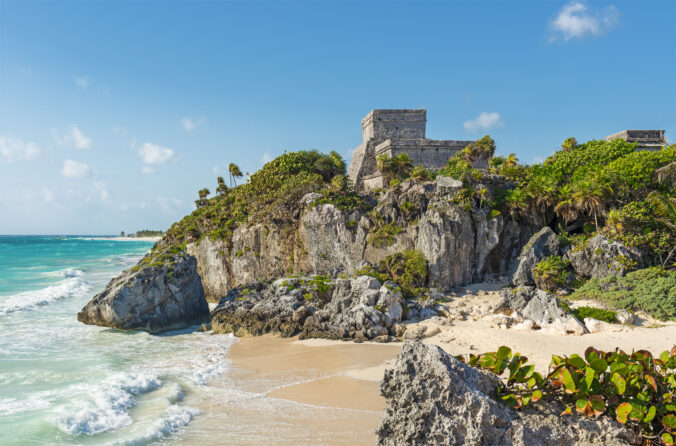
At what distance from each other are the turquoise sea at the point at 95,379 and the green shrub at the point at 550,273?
14.3 m

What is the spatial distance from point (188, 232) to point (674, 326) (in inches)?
1094

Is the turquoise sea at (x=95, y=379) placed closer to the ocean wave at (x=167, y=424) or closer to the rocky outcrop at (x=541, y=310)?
the ocean wave at (x=167, y=424)

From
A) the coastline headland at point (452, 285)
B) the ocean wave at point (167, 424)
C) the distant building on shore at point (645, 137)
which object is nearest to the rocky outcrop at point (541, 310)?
the coastline headland at point (452, 285)

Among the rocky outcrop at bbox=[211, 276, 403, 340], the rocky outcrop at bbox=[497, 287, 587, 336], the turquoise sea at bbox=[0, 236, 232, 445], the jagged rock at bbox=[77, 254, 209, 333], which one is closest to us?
the turquoise sea at bbox=[0, 236, 232, 445]

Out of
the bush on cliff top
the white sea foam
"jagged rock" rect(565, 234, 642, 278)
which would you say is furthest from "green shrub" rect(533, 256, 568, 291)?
the white sea foam

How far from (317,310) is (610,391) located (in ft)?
40.9

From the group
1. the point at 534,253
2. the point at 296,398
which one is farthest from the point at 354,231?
the point at 296,398

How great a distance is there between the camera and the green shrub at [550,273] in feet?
59.3

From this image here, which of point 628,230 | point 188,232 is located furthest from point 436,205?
point 188,232

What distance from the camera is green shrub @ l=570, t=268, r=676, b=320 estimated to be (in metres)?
14.0

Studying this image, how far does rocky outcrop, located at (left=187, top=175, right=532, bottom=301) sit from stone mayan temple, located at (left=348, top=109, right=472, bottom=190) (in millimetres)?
5616

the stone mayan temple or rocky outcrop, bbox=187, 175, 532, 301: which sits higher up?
the stone mayan temple

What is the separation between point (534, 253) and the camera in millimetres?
19297

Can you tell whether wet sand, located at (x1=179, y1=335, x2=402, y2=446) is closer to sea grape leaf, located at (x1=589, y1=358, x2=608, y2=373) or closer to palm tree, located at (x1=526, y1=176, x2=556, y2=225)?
sea grape leaf, located at (x1=589, y1=358, x2=608, y2=373)
